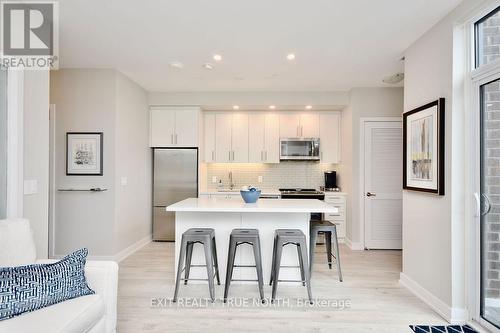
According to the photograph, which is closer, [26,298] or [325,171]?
[26,298]

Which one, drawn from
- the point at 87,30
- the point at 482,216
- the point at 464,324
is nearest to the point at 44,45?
the point at 87,30

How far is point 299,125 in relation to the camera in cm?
571

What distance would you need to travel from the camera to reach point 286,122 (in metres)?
5.74

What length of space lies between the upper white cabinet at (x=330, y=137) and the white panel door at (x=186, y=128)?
90.0 inches

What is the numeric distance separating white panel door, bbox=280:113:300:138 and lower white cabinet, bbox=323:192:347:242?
1.27 meters

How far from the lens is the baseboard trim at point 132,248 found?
431 centimetres

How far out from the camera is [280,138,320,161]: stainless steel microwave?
5633 millimetres

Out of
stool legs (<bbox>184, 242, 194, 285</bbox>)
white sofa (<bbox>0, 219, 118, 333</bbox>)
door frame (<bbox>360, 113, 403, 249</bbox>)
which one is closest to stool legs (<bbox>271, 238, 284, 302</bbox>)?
stool legs (<bbox>184, 242, 194, 285</bbox>)

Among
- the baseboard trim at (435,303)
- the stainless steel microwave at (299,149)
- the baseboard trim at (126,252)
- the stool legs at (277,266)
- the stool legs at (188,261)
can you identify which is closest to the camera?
the baseboard trim at (435,303)

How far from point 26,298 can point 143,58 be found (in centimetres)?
297

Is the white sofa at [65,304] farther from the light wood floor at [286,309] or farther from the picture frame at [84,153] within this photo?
the picture frame at [84,153]

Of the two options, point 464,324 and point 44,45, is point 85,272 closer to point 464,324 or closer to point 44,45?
point 44,45

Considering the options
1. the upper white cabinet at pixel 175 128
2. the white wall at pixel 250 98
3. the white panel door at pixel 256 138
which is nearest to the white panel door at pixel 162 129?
the upper white cabinet at pixel 175 128

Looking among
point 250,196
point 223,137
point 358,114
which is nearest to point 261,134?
point 223,137
